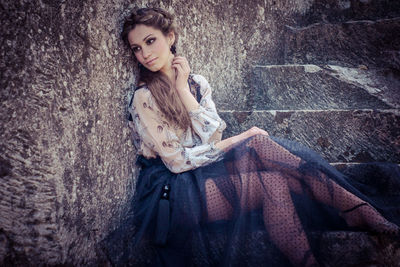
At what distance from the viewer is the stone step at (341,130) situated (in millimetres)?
2367

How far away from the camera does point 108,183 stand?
164cm

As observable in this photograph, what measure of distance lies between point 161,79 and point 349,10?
126 inches

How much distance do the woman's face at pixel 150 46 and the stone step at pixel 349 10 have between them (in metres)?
2.91

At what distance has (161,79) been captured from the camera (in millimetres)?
1942

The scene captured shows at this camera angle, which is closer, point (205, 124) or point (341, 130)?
point (205, 124)

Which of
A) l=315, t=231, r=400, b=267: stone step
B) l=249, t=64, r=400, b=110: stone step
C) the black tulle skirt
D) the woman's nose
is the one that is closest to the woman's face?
the woman's nose

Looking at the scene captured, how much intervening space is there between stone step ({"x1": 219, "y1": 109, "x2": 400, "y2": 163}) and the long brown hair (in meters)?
0.74

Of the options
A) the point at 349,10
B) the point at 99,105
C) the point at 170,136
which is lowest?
the point at 170,136

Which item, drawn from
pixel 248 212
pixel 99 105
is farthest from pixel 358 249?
pixel 99 105

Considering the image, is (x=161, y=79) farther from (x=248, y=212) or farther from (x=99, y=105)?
(x=248, y=212)

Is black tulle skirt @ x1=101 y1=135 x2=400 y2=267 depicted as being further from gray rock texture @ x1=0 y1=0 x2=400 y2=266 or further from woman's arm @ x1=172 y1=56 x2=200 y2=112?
woman's arm @ x1=172 y1=56 x2=200 y2=112

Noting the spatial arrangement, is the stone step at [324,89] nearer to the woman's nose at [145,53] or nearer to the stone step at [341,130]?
the stone step at [341,130]

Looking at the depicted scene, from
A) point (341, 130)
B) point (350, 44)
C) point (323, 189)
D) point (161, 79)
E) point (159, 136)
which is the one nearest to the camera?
point (323, 189)

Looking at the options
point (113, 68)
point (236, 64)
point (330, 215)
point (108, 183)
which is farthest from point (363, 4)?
point (108, 183)
